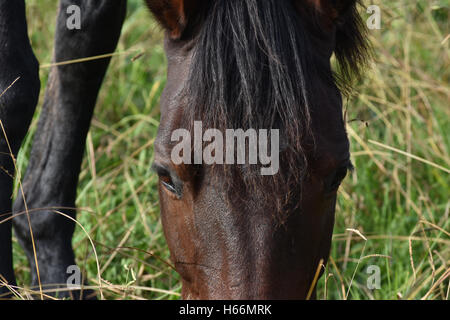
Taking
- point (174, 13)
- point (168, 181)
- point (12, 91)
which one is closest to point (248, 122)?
point (168, 181)

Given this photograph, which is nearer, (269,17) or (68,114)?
(269,17)

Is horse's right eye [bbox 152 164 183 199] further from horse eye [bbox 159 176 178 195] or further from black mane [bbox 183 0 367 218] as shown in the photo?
black mane [bbox 183 0 367 218]

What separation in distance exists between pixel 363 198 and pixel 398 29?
161cm

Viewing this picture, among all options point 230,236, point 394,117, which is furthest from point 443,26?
point 230,236

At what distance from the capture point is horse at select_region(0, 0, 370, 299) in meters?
1.67

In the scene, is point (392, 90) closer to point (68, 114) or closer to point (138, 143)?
point (138, 143)

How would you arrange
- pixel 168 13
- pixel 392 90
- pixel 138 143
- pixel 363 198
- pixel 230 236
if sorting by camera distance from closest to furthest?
1. pixel 230 236
2. pixel 168 13
3. pixel 363 198
4. pixel 138 143
5. pixel 392 90

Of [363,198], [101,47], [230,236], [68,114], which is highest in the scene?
[101,47]

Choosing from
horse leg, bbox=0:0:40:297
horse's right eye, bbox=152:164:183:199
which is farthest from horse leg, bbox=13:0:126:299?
horse's right eye, bbox=152:164:183:199

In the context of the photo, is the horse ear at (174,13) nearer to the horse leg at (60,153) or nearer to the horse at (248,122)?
the horse at (248,122)

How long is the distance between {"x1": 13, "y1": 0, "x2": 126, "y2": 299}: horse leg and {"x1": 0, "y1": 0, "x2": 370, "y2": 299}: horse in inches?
18.4

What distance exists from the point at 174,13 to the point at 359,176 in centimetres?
202

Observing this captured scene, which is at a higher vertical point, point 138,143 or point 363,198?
point 138,143

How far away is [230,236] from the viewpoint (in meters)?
1.66
